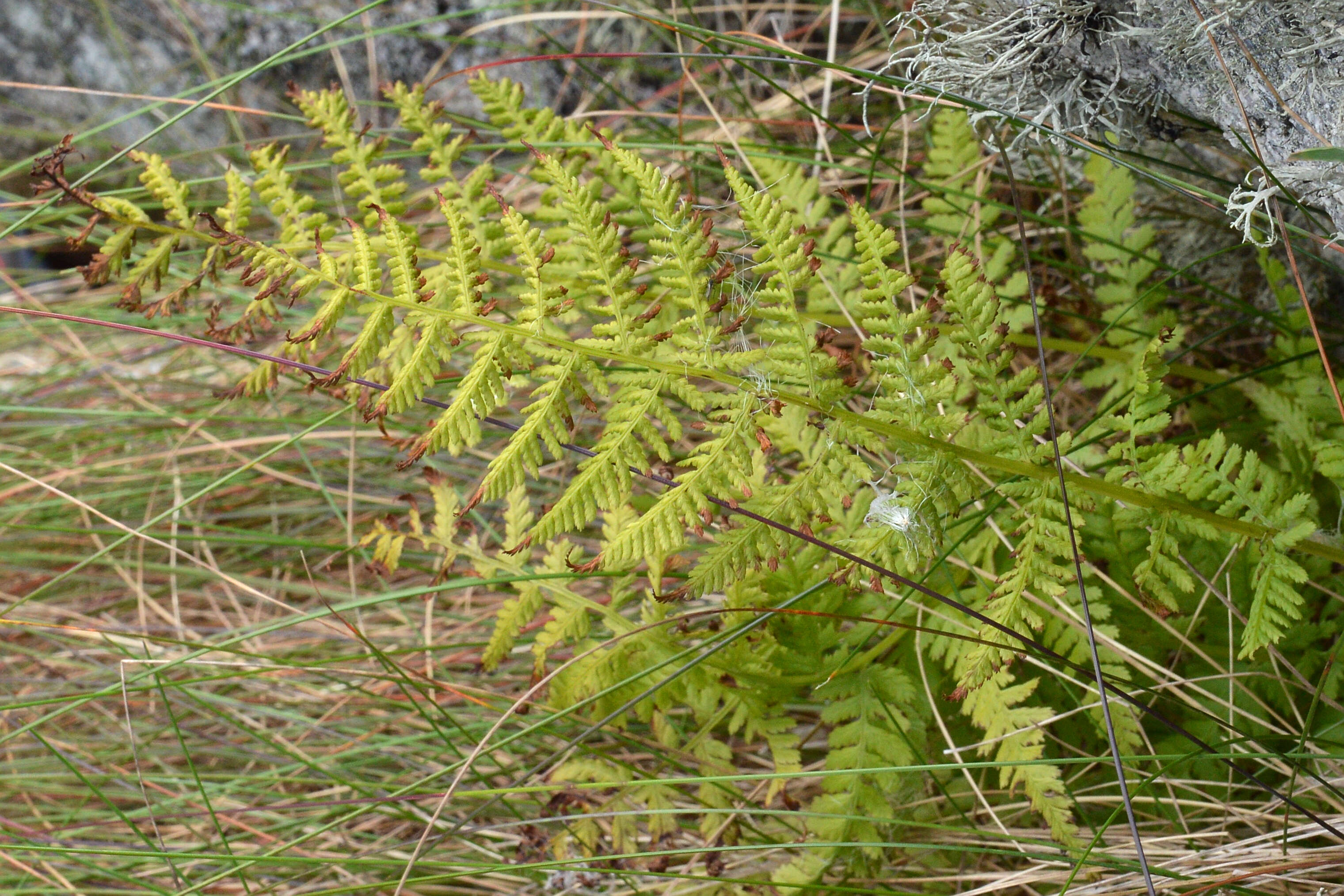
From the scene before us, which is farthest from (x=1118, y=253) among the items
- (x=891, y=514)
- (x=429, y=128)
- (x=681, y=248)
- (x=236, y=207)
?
(x=236, y=207)

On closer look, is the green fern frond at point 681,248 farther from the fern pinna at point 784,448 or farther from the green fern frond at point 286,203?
the green fern frond at point 286,203

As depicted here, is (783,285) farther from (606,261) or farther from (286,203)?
(286,203)

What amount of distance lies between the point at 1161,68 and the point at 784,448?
2.82 feet

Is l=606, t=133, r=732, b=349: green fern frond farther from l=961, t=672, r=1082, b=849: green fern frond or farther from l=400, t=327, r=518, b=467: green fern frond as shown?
l=961, t=672, r=1082, b=849: green fern frond

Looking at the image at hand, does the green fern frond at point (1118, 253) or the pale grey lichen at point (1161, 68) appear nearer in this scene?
the pale grey lichen at point (1161, 68)

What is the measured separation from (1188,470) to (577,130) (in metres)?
1.21

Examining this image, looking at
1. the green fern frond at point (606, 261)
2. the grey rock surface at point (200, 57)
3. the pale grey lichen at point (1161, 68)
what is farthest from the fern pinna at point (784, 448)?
the grey rock surface at point (200, 57)

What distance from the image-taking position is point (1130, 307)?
5.69 feet

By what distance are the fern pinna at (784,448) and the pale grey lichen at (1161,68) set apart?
30 centimetres

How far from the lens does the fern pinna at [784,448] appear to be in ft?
4.12

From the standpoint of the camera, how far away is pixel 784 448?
1.69 meters

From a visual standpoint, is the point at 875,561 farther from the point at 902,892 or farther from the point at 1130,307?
the point at 1130,307

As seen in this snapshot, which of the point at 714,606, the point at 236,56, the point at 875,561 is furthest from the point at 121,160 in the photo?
the point at 875,561

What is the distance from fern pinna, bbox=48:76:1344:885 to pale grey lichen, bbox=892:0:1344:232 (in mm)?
297
